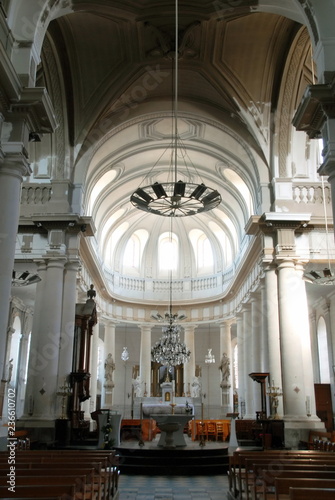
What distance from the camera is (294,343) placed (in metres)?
14.3

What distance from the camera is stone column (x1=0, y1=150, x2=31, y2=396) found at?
7738mm

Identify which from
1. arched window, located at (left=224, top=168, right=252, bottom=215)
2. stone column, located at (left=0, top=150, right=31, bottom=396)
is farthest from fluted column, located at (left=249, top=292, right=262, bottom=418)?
stone column, located at (left=0, top=150, right=31, bottom=396)

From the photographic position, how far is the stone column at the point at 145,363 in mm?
26281

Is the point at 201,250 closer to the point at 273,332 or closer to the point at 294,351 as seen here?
the point at 273,332

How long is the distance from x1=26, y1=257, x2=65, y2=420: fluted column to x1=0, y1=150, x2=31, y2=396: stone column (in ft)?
20.6

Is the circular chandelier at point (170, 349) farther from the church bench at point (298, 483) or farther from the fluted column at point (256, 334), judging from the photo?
the church bench at point (298, 483)

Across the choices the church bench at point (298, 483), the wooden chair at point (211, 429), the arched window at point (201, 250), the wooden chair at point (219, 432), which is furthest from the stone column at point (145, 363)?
the church bench at point (298, 483)

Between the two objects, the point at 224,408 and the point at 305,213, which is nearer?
the point at 305,213

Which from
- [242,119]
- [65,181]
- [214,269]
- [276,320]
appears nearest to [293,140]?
[242,119]

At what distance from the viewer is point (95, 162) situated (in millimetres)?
18047

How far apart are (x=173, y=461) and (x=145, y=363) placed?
14.5 meters

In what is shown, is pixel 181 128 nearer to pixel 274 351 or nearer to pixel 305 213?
pixel 305 213

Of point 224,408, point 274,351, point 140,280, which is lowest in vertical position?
point 224,408

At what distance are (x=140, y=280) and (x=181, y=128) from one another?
1187cm
